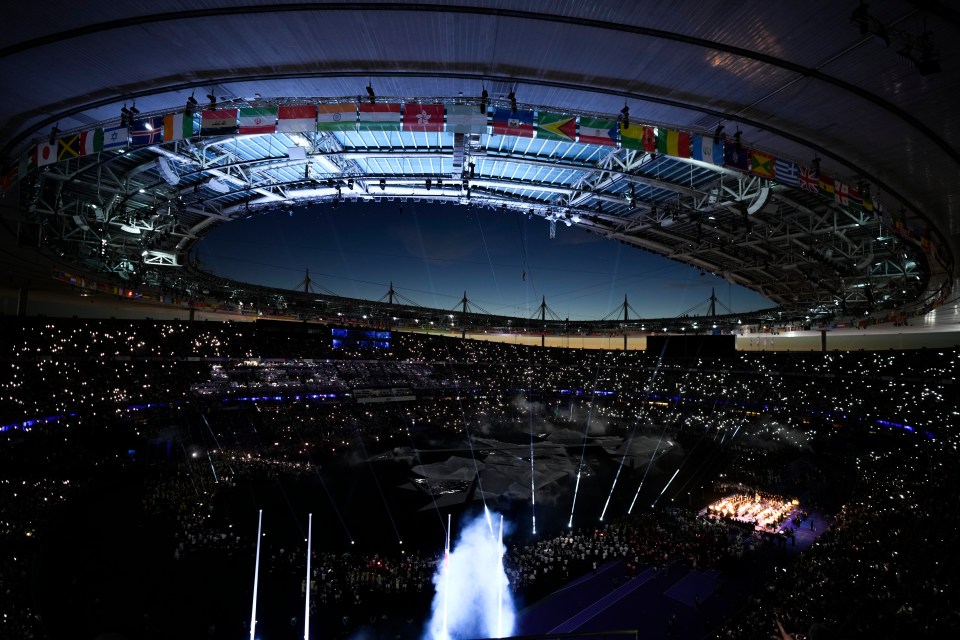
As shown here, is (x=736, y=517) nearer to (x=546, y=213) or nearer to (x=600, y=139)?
(x=546, y=213)

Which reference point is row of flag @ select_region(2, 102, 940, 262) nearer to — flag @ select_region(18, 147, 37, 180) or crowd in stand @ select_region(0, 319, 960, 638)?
flag @ select_region(18, 147, 37, 180)

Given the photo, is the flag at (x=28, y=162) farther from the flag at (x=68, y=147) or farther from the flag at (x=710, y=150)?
the flag at (x=710, y=150)

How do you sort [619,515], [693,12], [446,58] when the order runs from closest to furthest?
[693,12], [446,58], [619,515]

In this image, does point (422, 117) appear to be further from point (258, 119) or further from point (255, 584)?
point (255, 584)

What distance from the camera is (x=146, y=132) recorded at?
9125mm

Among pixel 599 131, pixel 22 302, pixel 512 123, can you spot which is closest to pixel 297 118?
pixel 512 123

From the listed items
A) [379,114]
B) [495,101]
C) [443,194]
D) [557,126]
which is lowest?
[557,126]

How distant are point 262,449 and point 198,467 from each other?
4342mm

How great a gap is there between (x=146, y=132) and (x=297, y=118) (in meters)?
3.31

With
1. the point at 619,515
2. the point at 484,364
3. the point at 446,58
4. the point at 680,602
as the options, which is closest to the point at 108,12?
the point at 446,58

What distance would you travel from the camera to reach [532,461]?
2634 centimetres

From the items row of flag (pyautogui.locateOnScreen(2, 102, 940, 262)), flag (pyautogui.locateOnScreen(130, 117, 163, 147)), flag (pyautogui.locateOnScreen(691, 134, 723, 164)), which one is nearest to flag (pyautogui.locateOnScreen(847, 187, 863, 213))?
row of flag (pyautogui.locateOnScreen(2, 102, 940, 262))

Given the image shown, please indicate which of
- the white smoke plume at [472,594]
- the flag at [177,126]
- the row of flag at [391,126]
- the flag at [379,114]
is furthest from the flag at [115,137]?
the white smoke plume at [472,594]

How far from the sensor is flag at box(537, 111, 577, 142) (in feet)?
29.4
